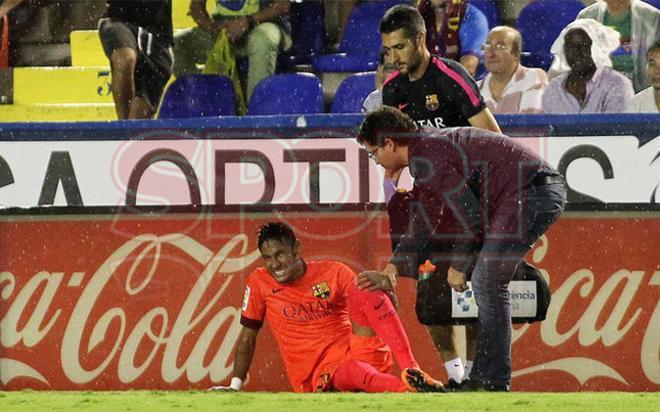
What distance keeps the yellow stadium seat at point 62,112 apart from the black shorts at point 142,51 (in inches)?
27.1

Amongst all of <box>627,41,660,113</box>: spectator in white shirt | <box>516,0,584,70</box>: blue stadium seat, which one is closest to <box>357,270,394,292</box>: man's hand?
<box>627,41,660,113</box>: spectator in white shirt

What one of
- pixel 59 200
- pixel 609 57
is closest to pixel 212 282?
pixel 59 200

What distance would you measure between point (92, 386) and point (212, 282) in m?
0.82

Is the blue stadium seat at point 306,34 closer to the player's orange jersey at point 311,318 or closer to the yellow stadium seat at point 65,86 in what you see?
the yellow stadium seat at point 65,86

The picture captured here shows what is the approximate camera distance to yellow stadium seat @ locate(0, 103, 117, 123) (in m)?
9.98

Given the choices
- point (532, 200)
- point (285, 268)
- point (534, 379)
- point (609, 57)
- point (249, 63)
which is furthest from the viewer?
point (249, 63)

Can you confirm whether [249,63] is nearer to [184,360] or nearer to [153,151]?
[153,151]

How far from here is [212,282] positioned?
7.44m

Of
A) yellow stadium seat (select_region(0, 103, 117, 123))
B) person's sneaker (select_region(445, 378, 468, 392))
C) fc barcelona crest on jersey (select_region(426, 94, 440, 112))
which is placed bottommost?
person's sneaker (select_region(445, 378, 468, 392))

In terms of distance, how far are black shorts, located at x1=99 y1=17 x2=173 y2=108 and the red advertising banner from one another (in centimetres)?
196

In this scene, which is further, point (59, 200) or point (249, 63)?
point (249, 63)

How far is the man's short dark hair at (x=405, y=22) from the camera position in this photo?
6688 mm

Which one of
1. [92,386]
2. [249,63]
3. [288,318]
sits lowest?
[92,386]

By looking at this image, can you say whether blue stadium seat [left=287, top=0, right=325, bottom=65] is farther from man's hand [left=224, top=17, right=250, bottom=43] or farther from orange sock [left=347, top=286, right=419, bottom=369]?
orange sock [left=347, top=286, right=419, bottom=369]
